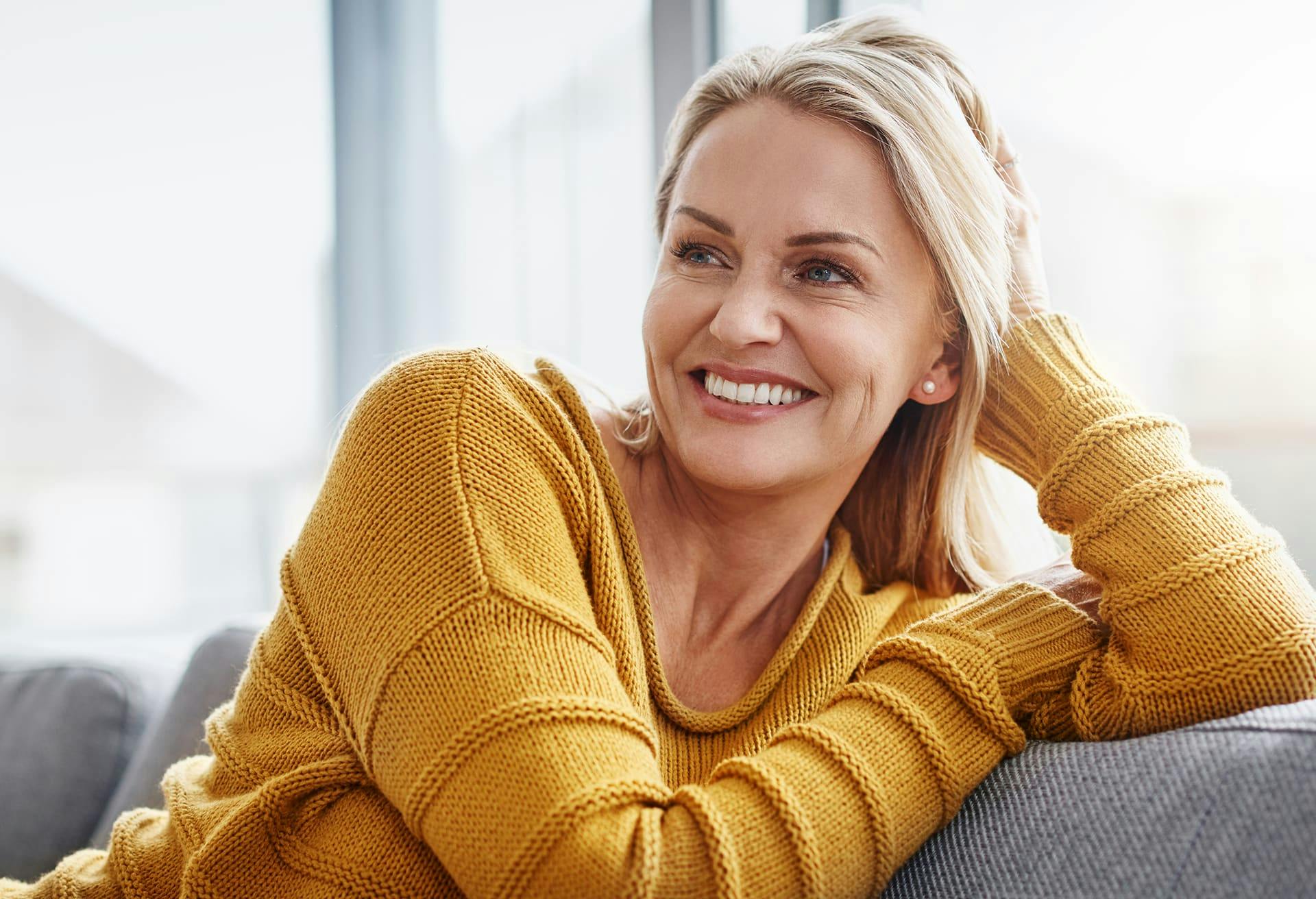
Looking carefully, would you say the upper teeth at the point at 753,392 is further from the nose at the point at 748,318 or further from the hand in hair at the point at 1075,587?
the hand in hair at the point at 1075,587

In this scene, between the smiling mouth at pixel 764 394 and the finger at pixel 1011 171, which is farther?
the finger at pixel 1011 171

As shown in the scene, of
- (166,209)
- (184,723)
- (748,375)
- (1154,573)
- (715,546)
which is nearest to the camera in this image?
(1154,573)

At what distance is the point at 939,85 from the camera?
132cm

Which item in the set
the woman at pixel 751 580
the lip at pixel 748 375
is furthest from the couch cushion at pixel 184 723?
the lip at pixel 748 375

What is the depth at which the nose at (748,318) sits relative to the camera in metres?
1.19


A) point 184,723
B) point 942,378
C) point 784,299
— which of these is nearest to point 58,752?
point 184,723

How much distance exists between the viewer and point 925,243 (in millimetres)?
1271

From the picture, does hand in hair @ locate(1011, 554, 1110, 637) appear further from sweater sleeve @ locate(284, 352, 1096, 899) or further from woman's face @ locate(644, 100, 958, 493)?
woman's face @ locate(644, 100, 958, 493)

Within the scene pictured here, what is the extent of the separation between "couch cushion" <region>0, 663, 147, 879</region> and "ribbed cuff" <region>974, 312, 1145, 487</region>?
1.43 meters

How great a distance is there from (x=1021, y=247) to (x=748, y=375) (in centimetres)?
46

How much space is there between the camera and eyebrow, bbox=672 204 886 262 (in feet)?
3.93

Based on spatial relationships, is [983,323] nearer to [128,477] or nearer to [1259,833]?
[1259,833]

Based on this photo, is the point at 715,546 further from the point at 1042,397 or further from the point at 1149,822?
the point at 1149,822

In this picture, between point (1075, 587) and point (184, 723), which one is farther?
point (184, 723)
